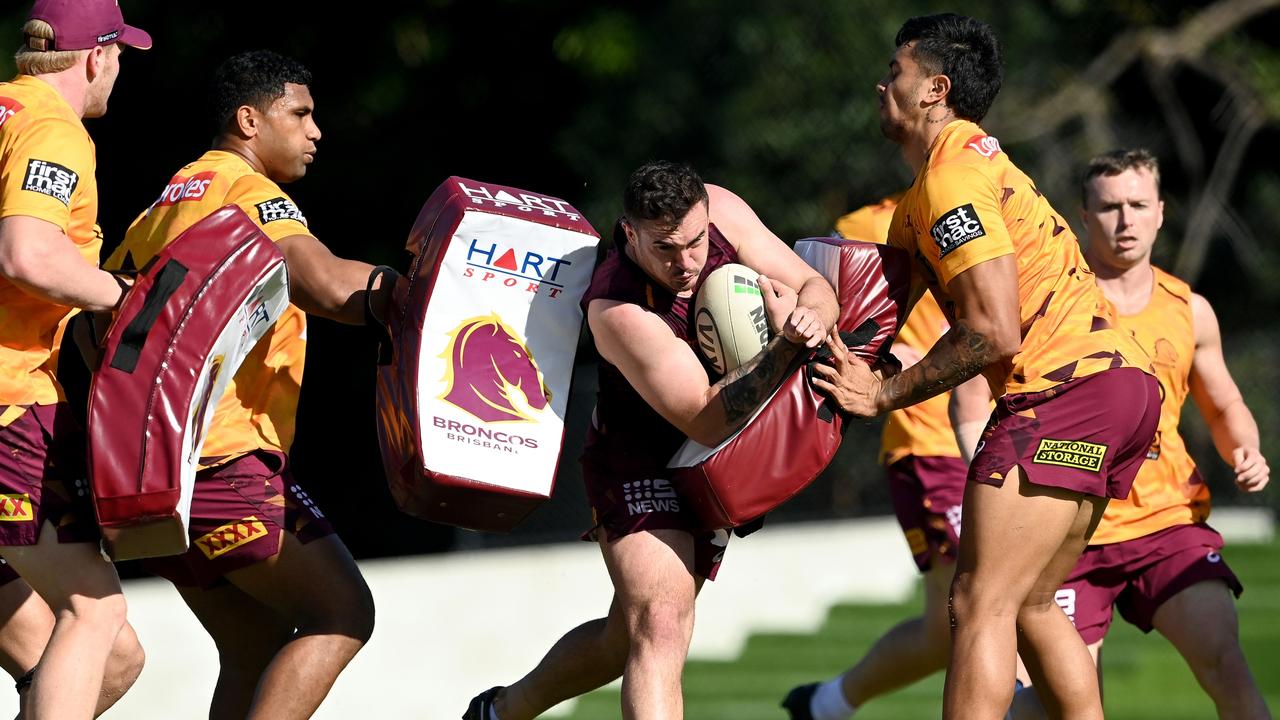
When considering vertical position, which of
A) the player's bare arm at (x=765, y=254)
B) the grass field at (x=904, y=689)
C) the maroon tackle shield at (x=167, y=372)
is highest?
the player's bare arm at (x=765, y=254)

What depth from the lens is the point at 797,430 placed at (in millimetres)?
4840

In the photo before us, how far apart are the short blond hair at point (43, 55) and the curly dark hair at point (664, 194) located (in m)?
1.66

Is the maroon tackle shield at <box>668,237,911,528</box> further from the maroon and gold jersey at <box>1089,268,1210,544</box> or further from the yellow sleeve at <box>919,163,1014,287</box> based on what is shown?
the maroon and gold jersey at <box>1089,268,1210,544</box>

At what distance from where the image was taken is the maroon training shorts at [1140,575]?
5.66 metres

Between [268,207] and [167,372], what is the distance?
27.6 inches

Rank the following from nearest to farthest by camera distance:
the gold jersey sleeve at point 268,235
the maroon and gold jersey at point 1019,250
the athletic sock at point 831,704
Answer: the maroon and gold jersey at point 1019,250
the gold jersey sleeve at point 268,235
the athletic sock at point 831,704

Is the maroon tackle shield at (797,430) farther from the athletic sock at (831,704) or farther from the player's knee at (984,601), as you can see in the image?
the athletic sock at (831,704)

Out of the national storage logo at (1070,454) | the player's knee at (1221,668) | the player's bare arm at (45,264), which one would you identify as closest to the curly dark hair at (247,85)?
the player's bare arm at (45,264)

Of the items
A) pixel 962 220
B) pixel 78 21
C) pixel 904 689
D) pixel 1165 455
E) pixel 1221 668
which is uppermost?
pixel 78 21

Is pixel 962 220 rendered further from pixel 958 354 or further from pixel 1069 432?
pixel 1069 432

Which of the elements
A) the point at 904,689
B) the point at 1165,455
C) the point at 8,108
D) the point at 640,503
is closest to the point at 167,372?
the point at 8,108

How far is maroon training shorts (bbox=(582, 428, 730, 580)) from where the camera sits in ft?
16.1

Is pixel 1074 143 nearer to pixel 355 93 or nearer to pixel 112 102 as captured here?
pixel 355 93

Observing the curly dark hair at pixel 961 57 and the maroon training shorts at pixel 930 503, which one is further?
the maroon training shorts at pixel 930 503
